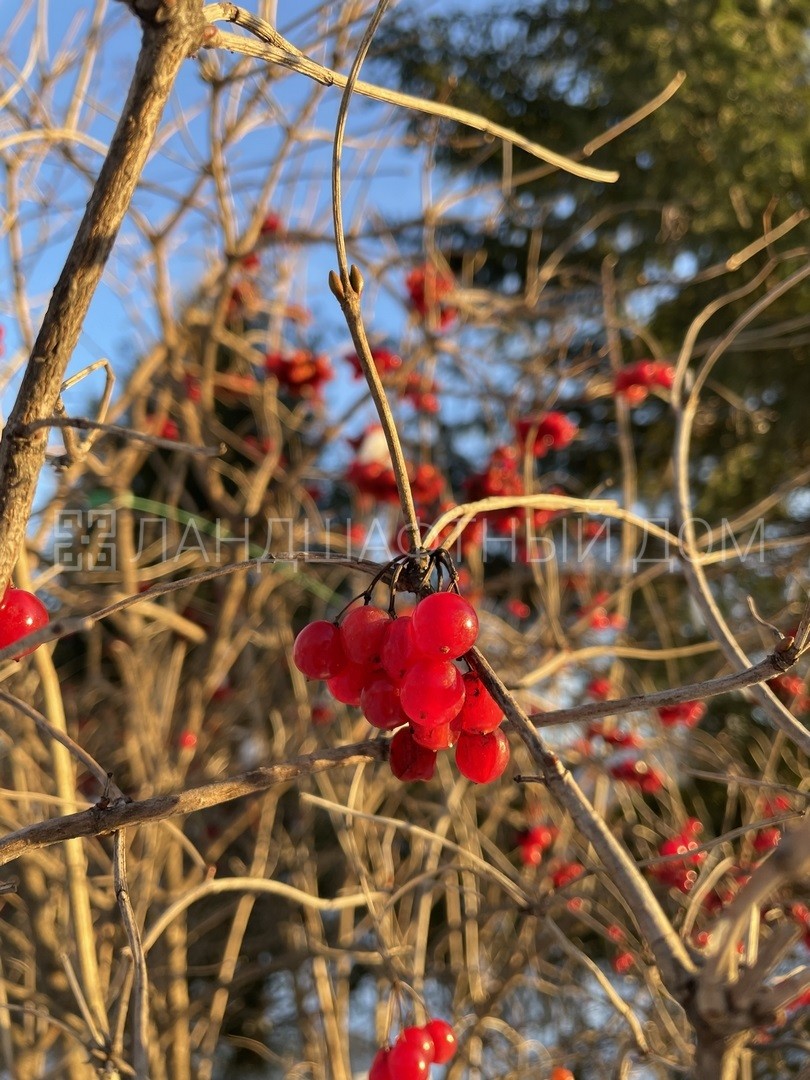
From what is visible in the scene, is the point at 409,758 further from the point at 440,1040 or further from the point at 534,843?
the point at 534,843

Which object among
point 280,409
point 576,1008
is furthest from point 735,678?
point 280,409

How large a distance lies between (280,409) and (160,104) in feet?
9.60

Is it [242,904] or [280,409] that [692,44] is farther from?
[242,904]

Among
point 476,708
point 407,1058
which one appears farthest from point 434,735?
point 407,1058

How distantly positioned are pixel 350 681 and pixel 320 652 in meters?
0.04

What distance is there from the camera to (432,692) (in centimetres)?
67

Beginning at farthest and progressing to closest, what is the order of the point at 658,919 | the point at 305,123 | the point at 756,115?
the point at 756,115, the point at 305,123, the point at 658,919

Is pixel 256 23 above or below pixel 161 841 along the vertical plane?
above

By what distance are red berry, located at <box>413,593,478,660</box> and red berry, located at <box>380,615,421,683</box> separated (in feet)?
0.07

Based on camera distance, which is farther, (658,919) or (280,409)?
(280,409)

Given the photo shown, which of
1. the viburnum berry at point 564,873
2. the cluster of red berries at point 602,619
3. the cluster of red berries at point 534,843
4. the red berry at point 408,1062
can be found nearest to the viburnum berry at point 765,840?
the viburnum berry at point 564,873

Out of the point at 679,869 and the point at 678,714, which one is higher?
the point at 678,714

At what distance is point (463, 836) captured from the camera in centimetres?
250

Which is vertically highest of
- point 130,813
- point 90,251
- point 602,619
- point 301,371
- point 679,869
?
point 301,371
